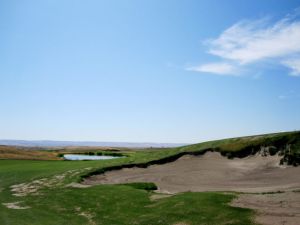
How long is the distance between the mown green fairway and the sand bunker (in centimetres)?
465

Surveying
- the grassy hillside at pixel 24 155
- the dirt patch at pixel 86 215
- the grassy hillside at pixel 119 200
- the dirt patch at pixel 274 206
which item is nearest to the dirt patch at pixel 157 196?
the grassy hillside at pixel 119 200

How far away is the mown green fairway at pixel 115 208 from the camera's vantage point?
2036cm

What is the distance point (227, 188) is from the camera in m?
30.1

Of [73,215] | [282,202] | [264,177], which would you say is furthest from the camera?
[264,177]

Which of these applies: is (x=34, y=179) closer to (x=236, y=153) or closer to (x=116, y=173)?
(x=116, y=173)

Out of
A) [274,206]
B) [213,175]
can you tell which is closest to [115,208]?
[274,206]

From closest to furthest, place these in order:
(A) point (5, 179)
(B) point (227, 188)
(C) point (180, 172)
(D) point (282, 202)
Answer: (D) point (282, 202) → (B) point (227, 188) → (C) point (180, 172) → (A) point (5, 179)

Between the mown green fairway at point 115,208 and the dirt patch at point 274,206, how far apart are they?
0.76 metres

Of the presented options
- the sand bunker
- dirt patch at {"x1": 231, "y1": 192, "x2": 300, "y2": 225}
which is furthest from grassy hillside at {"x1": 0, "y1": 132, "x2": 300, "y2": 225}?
the sand bunker

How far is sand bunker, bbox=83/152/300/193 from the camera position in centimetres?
3052

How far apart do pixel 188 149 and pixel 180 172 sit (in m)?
6.32

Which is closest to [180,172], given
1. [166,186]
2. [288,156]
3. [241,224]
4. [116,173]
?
[166,186]

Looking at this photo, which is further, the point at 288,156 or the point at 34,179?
the point at 34,179

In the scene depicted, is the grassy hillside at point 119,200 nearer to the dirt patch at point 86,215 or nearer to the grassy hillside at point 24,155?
the dirt patch at point 86,215
